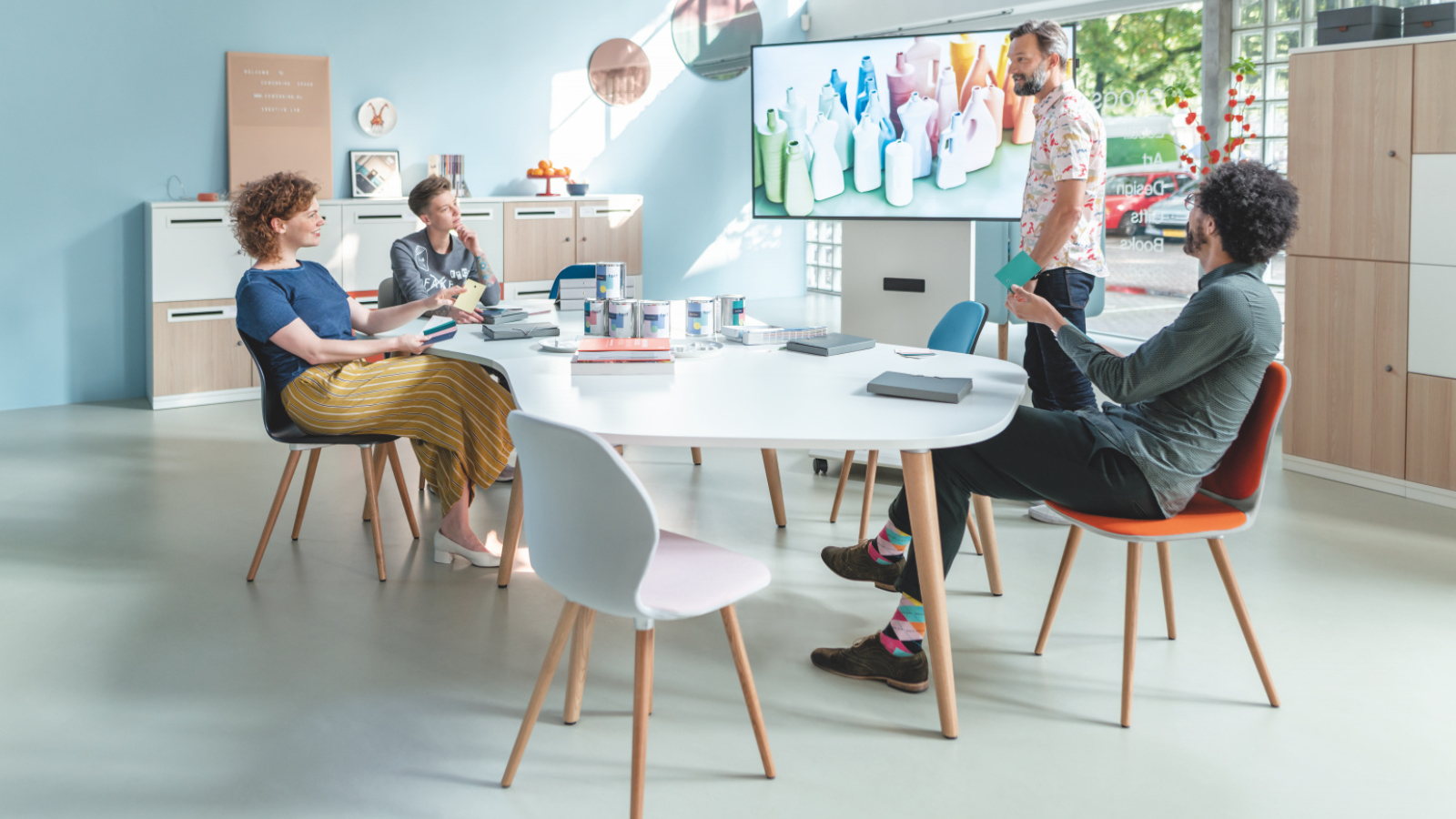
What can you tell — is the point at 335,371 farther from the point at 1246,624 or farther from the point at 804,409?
the point at 1246,624

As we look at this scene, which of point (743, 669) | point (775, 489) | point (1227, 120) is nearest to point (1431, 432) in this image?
point (1227, 120)

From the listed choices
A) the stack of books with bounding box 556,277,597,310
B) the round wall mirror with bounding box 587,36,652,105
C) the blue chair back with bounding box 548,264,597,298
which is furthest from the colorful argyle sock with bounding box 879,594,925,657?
the round wall mirror with bounding box 587,36,652,105

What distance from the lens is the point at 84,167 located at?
19.9 ft

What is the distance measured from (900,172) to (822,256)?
204 inches

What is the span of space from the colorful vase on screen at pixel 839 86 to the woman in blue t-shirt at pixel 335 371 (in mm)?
2452

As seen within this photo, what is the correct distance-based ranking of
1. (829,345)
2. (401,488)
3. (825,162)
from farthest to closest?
(825,162), (401,488), (829,345)

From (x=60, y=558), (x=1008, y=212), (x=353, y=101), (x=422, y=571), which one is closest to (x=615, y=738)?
(x=422, y=571)

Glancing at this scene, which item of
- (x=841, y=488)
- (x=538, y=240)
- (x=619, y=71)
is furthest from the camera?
(x=619, y=71)

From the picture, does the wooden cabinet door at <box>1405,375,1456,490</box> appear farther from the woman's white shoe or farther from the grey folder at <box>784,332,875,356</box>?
the woman's white shoe

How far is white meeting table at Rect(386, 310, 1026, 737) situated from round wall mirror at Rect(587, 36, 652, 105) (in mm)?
5625

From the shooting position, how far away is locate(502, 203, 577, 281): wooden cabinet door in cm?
745

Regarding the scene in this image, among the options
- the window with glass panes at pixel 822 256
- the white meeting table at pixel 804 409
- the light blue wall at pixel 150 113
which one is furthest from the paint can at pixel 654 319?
the window with glass panes at pixel 822 256

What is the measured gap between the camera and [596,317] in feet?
11.1

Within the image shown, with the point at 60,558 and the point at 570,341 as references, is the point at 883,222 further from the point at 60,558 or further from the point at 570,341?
the point at 60,558
